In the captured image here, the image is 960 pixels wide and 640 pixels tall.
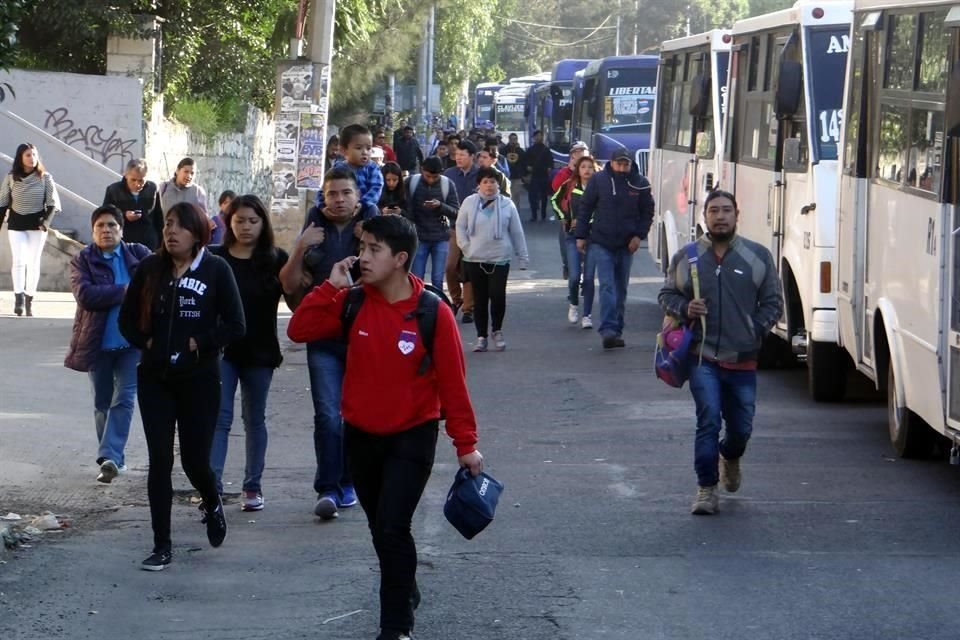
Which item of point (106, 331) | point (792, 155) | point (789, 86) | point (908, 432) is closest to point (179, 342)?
point (106, 331)

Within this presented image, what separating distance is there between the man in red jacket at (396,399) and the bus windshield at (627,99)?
28.7 metres

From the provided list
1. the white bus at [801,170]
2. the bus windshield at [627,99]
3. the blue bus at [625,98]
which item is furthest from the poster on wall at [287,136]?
the bus windshield at [627,99]

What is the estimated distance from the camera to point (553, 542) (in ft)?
25.9

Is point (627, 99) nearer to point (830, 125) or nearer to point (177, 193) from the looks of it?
point (177, 193)

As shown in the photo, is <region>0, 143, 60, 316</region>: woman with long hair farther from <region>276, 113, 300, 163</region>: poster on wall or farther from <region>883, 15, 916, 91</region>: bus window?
<region>883, 15, 916, 91</region>: bus window

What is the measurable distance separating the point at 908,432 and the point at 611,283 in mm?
5789

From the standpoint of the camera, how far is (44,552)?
304 inches

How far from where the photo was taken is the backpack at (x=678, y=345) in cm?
857

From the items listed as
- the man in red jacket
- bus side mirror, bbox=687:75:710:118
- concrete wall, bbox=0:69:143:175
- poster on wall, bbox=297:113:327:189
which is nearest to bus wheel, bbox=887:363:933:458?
the man in red jacket

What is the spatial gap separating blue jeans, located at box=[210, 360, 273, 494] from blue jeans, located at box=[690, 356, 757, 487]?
2167mm

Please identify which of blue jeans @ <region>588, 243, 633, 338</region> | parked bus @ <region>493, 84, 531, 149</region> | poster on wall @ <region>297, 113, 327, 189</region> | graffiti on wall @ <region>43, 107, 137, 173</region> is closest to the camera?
blue jeans @ <region>588, 243, 633, 338</region>

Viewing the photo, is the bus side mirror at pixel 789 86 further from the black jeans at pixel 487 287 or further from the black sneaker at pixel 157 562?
the black sneaker at pixel 157 562

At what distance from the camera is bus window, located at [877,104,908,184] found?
1002 centimetres

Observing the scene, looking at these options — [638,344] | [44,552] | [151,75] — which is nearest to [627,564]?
[44,552]
